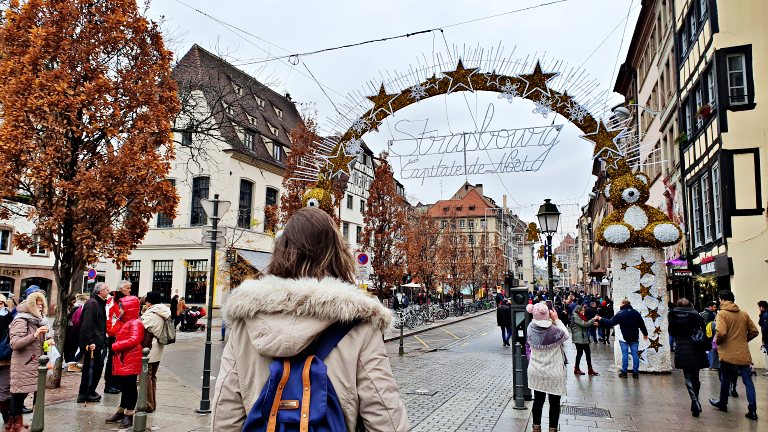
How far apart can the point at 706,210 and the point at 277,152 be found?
2716 centimetres

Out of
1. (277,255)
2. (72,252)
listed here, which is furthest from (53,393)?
(277,255)

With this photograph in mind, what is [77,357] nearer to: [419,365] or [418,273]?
[419,365]

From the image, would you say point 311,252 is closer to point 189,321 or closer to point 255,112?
point 189,321

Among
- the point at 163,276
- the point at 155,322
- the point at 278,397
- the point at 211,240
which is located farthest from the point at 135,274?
the point at 278,397

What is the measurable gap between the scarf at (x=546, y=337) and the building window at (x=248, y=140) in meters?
28.9

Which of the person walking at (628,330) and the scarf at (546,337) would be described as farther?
the person walking at (628,330)

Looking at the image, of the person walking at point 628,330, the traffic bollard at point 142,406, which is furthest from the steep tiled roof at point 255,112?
the traffic bollard at point 142,406

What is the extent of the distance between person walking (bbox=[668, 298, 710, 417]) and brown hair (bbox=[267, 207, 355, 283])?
814 cm

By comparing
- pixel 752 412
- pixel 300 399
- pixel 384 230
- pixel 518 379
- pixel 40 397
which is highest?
pixel 384 230

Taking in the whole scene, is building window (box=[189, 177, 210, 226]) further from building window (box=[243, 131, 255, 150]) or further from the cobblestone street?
the cobblestone street

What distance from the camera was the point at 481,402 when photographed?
9711 mm

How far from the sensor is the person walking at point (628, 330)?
39.8ft

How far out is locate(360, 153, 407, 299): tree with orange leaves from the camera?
29766 mm

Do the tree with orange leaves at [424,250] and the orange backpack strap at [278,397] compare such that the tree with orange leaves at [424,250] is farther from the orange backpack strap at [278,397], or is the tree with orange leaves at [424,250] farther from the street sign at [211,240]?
the orange backpack strap at [278,397]
